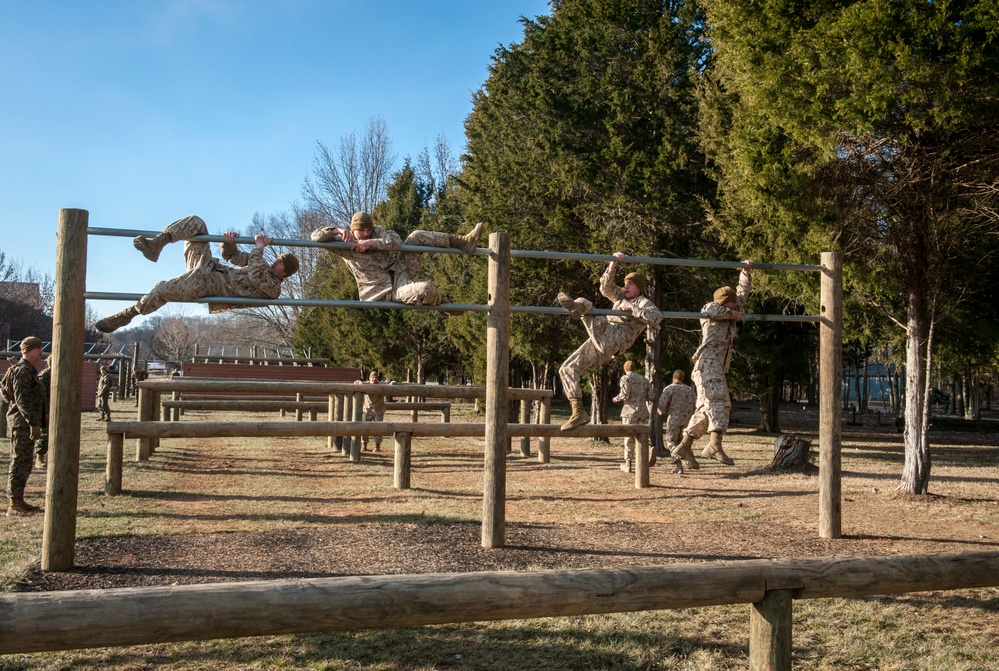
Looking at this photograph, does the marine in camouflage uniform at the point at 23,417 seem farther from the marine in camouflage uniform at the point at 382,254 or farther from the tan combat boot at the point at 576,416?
the tan combat boot at the point at 576,416

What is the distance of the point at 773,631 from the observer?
3441 millimetres

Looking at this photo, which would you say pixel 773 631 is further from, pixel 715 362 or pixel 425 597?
pixel 715 362

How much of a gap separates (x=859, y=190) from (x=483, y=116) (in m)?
13.3

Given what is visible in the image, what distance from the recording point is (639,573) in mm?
3324

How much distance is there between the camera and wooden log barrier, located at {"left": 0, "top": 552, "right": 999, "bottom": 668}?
2686 mm

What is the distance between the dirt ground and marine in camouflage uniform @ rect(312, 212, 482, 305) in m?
2.06

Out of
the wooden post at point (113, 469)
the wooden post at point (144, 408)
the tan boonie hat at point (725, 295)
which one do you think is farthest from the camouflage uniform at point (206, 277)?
the wooden post at point (144, 408)

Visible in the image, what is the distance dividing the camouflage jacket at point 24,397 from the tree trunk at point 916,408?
395 inches

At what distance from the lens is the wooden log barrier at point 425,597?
269 cm

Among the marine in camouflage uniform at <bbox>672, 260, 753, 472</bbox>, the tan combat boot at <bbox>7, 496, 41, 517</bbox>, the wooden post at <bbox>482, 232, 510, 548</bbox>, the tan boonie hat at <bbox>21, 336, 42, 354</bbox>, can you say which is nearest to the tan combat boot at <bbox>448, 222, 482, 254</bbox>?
the wooden post at <bbox>482, 232, 510, 548</bbox>

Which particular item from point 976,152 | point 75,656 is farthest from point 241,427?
→ point 976,152

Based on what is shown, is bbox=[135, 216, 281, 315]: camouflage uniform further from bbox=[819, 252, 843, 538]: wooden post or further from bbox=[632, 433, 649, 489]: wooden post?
bbox=[632, 433, 649, 489]: wooden post

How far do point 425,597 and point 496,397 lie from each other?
3.52 meters

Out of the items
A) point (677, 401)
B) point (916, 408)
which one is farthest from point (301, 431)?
point (916, 408)
